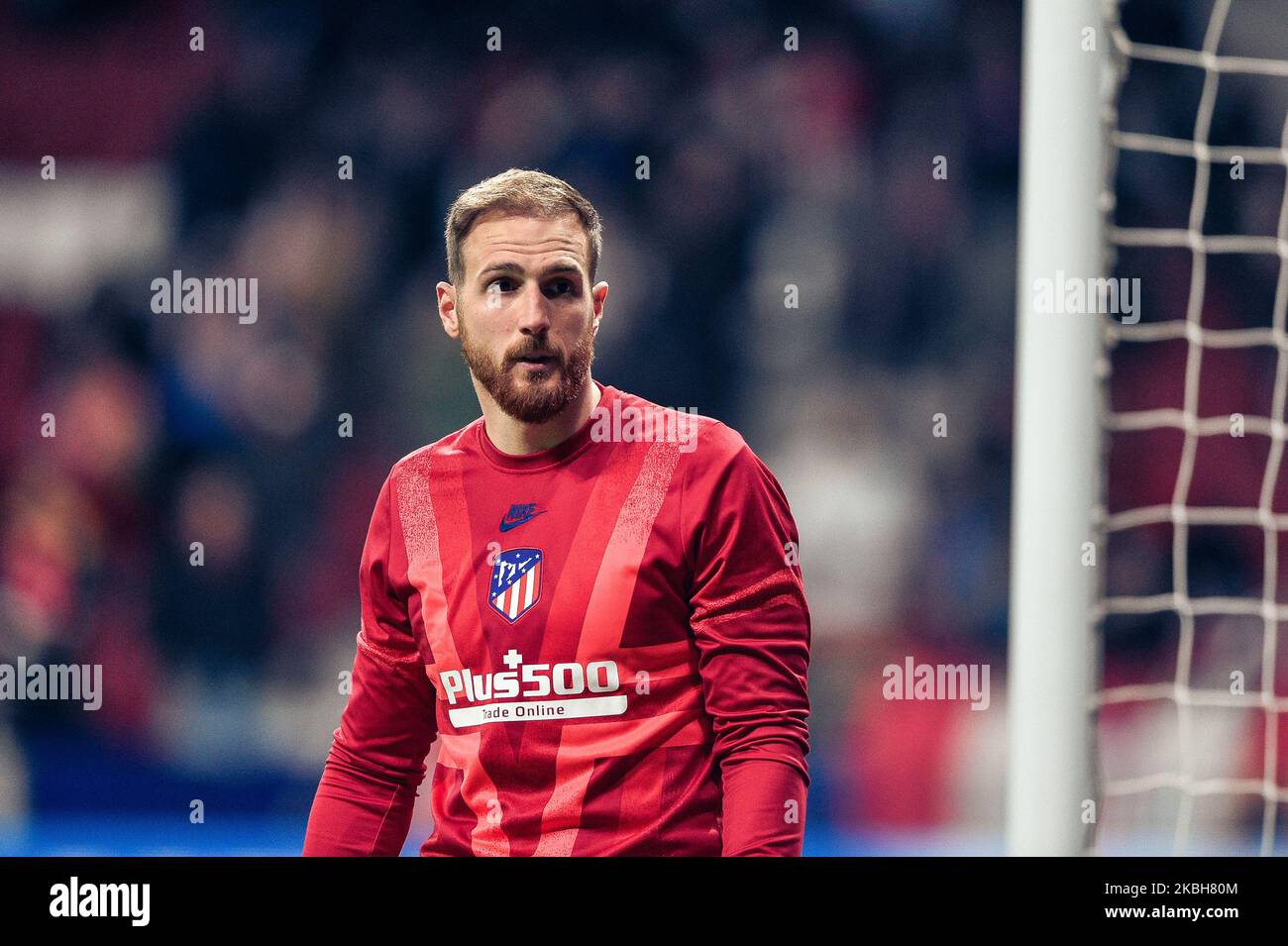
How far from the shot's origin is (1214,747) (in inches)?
166

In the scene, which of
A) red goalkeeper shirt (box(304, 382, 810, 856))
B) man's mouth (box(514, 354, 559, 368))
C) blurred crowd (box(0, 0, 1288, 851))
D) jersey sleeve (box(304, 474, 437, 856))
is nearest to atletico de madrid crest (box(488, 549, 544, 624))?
red goalkeeper shirt (box(304, 382, 810, 856))

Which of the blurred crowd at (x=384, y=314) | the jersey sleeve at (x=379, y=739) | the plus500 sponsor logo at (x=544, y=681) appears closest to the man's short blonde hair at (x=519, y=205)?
the jersey sleeve at (x=379, y=739)

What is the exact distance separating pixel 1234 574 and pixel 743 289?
1.82 meters

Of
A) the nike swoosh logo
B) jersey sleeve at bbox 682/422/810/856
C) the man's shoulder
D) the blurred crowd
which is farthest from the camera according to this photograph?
the blurred crowd

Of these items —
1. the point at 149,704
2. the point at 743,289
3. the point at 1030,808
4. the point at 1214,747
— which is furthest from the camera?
the point at 743,289

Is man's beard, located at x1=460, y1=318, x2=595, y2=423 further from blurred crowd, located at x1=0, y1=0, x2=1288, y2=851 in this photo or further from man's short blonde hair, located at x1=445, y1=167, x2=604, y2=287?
blurred crowd, located at x1=0, y1=0, x2=1288, y2=851

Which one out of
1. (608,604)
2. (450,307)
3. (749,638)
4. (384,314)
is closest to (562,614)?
(608,604)

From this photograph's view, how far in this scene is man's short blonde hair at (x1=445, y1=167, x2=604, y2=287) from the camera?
2326 mm

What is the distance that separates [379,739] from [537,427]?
549 mm

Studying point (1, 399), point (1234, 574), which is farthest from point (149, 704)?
point (1234, 574)

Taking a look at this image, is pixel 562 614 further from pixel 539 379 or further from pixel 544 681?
pixel 539 379

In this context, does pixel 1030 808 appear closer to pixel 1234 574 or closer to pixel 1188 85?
pixel 1234 574

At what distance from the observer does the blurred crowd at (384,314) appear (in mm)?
4594

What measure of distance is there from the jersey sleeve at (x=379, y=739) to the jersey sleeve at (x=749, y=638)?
0.48 metres
